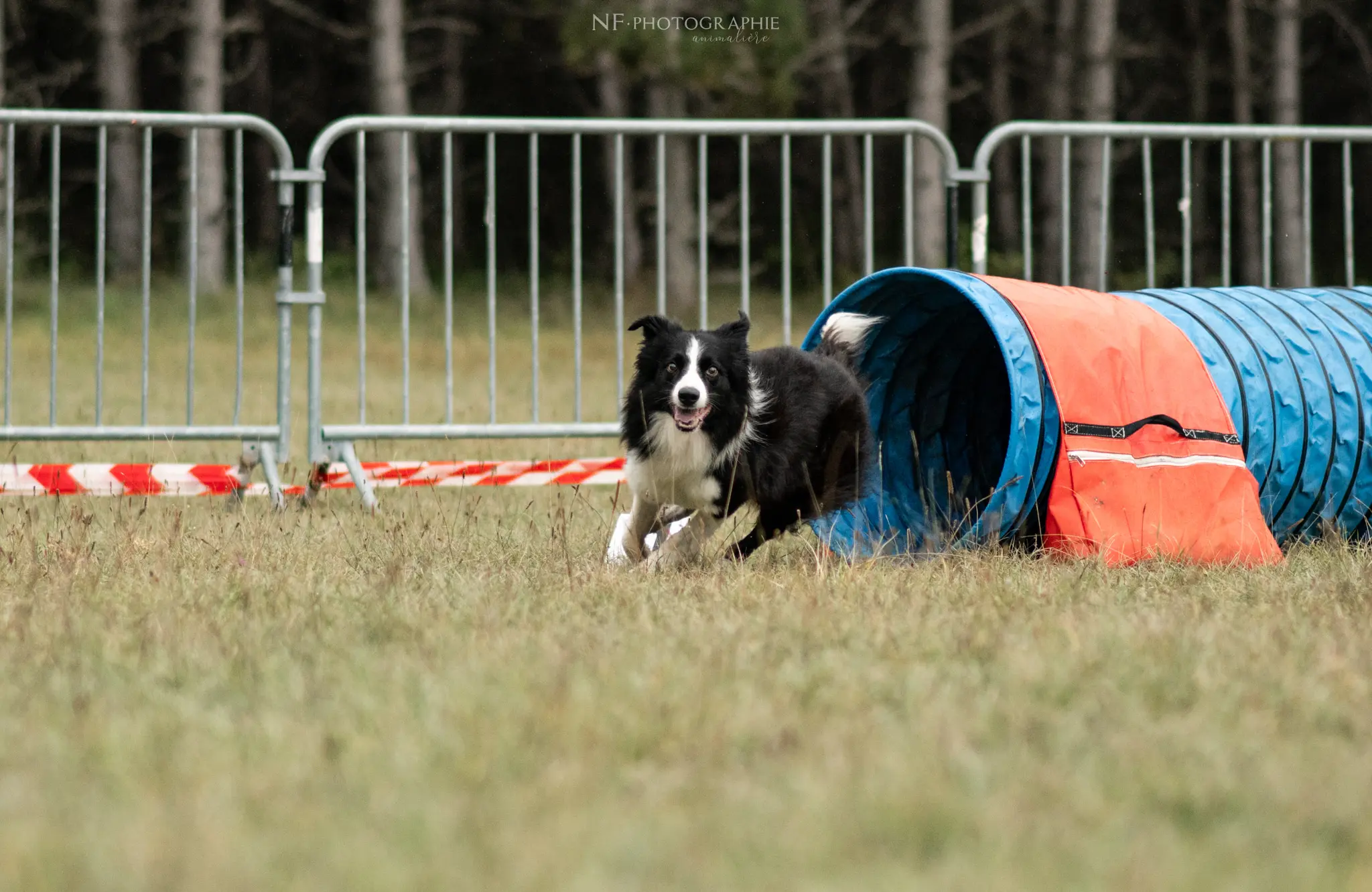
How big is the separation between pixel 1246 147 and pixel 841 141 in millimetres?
7055

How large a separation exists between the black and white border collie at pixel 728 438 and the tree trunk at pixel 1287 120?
15.2m

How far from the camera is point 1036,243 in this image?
27.5m

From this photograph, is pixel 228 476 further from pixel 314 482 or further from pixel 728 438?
pixel 728 438

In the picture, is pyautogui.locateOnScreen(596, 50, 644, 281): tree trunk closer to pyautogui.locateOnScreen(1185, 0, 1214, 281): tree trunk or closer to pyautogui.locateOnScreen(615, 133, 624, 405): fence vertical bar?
pyautogui.locateOnScreen(1185, 0, 1214, 281): tree trunk

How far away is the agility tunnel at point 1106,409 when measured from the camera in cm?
508

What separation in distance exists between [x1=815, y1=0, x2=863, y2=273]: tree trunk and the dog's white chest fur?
719 inches

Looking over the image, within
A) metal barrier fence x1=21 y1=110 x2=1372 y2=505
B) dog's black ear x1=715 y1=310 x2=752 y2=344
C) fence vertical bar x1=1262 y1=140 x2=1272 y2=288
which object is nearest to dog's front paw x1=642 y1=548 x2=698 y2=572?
dog's black ear x1=715 y1=310 x2=752 y2=344

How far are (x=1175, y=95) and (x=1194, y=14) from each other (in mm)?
2492

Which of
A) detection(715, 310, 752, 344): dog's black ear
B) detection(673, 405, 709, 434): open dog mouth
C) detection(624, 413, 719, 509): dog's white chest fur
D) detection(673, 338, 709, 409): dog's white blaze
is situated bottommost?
detection(624, 413, 719, 509): dog's white chest fur

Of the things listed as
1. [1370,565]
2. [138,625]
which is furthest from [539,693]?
[1370,565]

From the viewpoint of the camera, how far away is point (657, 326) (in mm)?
5207

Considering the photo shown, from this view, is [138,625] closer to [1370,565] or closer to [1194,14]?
[1370,565]

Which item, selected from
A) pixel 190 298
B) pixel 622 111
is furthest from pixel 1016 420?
pixel 622 111

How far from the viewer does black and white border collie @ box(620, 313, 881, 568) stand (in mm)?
5125
